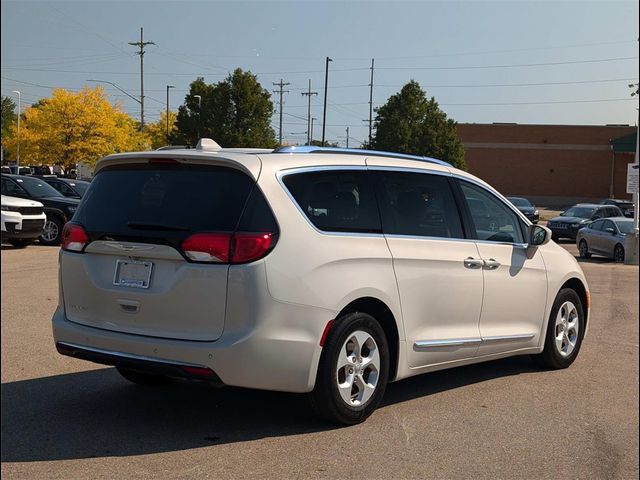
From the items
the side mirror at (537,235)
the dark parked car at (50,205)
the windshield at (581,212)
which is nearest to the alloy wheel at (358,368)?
the side mirror at (537,235)

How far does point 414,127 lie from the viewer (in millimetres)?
50438

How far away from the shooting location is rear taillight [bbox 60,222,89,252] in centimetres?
520

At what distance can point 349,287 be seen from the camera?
510cm

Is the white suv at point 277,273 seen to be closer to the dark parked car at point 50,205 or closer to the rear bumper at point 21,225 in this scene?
the rear bumper at point 21,225

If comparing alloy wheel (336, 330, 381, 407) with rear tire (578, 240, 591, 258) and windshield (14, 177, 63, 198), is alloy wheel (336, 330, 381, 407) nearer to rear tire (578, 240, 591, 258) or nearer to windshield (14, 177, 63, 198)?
windshield (14, 177, 63, 198)

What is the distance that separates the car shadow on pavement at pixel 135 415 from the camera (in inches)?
187

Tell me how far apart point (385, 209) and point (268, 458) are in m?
2.00

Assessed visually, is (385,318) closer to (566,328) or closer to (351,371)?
(351,371)

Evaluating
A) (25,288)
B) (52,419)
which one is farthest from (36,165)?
(52,419)

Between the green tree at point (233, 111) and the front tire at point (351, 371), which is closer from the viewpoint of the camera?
the front tire at point (351, 371)

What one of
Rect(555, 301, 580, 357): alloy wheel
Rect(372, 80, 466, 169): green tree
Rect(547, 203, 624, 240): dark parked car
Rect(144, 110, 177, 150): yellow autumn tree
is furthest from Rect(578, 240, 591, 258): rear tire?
Rect(144, 110, 177, 150): yellow autumn tree

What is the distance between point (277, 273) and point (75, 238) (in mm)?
1495

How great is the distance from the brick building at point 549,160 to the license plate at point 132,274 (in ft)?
212

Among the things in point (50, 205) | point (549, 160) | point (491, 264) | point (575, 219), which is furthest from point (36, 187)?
point (549, 160)
